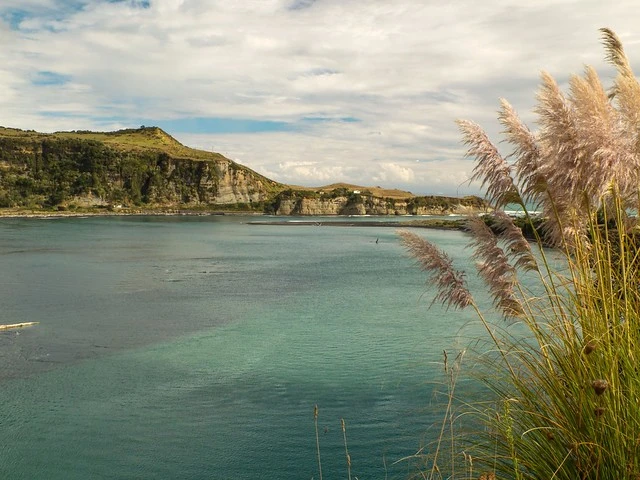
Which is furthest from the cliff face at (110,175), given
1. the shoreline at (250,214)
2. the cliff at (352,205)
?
the cliff at (352,205)

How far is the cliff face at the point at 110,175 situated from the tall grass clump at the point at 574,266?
521 ft

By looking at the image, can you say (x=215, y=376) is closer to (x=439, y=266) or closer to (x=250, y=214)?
(x=439, y=266)

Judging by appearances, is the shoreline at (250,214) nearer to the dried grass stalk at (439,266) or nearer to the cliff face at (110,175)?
the cliff face at (110,175)

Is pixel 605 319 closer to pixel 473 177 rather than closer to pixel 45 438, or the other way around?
pixel 473 177

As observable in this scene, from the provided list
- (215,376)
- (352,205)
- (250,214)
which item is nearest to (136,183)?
(250,214)

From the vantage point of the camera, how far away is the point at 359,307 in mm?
28094

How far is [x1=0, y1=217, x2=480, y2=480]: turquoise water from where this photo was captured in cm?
1164

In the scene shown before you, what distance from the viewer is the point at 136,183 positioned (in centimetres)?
16825

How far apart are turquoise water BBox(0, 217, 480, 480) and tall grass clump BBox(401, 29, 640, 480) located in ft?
5.81

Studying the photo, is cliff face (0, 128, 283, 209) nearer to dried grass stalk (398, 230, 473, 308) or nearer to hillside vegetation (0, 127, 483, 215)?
hillside vegetation (0, 127, 483, 215)

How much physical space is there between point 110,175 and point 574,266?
173 m

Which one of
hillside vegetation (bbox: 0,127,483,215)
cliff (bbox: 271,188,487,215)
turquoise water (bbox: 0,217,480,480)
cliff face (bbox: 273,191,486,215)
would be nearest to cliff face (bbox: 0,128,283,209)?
hillside vegetation (bbox: 0,127,483,215)

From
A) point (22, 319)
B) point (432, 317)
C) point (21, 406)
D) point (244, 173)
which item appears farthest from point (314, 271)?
point (244, 173)

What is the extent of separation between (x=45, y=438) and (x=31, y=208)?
149 metres
